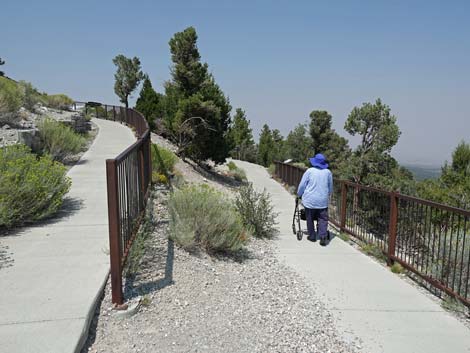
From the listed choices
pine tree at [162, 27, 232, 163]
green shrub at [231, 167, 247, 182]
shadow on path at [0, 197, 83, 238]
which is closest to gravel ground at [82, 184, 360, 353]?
shadow on path at [0, 197, 83, 238]

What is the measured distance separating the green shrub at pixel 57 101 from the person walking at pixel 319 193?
23799 mm

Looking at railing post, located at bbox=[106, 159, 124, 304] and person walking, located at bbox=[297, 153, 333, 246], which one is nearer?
railing post, located at bbox=[106, 159, 124, 304]

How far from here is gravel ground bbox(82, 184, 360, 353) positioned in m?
3.40

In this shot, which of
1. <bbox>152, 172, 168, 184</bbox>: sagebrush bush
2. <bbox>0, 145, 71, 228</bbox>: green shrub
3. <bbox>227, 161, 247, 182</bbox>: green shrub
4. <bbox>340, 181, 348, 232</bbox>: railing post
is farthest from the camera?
<bbox>227, 161, 247, 182</bbox>: green shrub

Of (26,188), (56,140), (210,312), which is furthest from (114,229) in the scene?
(56,140)

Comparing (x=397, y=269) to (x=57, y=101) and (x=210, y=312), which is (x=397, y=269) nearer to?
(x=210, y=312)

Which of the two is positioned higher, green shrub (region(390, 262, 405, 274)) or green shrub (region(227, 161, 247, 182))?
green shrub (region(390, 262, 405, 274))

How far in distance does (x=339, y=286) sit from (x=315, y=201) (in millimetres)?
2418

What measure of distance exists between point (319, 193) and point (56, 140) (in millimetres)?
8186

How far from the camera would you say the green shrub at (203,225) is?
583 cm

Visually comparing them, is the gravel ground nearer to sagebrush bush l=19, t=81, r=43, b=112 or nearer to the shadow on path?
the shadow on path

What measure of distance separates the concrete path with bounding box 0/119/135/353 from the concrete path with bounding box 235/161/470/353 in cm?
265

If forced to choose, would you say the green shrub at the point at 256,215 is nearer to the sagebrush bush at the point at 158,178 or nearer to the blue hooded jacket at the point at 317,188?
the blue hooded jacket at the point at 317,188

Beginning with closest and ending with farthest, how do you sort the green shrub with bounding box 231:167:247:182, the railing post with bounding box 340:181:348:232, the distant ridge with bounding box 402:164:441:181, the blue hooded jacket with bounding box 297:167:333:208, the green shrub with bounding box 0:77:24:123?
the blue hooded jacket with bounding box 297:167:333:208 → the railing post with bounding box 340:181:348:232 → the green shrub with bounding box 0:77:24:123 → the green shrub with bounding box 231:167:247:182 → the distant ridge with bounding box 402:164:441:181
